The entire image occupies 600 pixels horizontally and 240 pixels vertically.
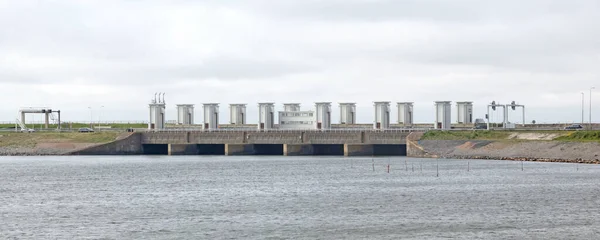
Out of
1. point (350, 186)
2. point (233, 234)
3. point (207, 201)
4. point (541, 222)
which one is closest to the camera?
point (233, 234)

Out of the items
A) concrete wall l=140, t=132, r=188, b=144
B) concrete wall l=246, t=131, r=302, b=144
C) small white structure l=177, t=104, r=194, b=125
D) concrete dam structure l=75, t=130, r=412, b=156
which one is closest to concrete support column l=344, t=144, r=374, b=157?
concrete dam structure l=75, t=130, r=412, b=156

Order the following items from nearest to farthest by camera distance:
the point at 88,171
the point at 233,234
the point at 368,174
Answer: the point at 233,234
the point at 368,174
the point at 88,171

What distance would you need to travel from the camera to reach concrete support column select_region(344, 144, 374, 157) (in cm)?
14188

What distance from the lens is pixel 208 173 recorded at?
102m

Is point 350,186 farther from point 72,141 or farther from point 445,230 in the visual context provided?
point 72,141

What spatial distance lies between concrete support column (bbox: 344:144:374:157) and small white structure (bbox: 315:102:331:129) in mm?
11561

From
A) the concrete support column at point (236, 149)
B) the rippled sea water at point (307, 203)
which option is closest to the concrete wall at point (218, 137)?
the concrete support column at point (236, 149)

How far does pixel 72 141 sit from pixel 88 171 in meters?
50.8

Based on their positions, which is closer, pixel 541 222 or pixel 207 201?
pixel 541 222

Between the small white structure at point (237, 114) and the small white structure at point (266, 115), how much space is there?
9490 millimetres

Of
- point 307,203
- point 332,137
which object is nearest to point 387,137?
point 332,137

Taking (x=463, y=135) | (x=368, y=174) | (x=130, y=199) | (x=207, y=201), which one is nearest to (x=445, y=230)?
(x=207, y=201)

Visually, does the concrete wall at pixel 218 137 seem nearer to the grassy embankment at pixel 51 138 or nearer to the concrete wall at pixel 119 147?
the concrete wall at pixel 119 147

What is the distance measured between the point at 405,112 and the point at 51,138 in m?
61.4
